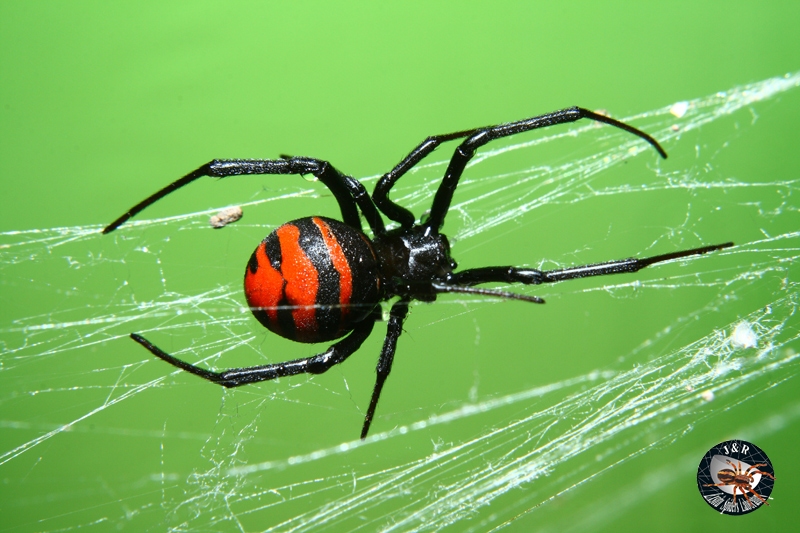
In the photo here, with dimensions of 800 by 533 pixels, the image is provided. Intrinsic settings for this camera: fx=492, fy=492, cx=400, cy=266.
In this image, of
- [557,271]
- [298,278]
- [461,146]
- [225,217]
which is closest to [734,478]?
[557,271]

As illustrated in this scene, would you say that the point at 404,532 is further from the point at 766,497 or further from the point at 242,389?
the point at 766,497

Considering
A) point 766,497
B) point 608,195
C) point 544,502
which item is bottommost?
point 766,497

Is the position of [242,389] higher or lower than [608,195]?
lower

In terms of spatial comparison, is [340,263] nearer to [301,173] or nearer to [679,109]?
[301,173]

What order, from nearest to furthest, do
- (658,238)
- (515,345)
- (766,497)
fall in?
(766,497) < (658,238) < (515,345)

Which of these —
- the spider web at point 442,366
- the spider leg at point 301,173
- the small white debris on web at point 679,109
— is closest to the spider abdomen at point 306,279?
the spider leg at point 301,173

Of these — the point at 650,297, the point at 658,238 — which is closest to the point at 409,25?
the point at 658,238

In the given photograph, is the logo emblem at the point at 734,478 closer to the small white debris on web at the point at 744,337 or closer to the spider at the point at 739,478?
the spider at the point at 739,478
